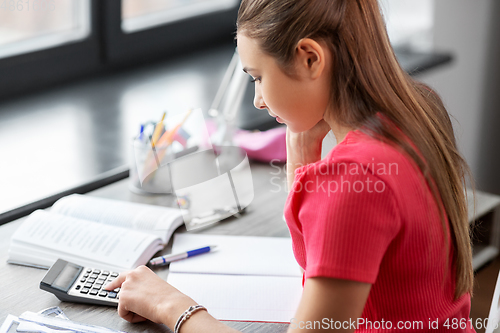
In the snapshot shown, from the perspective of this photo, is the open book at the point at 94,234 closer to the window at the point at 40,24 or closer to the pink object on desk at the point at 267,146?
the pink object on desk at the point at 267,146

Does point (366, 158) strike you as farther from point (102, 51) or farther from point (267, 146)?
point (102, 51)

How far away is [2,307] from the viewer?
3.13ft

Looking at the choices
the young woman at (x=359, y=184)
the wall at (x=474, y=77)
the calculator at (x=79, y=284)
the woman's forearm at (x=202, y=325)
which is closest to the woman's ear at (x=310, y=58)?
the young woman at (x=359, y=184)

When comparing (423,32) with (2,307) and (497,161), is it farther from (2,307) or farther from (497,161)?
(2,307)

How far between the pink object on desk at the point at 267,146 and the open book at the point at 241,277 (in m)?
0.35

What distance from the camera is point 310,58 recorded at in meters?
0.80

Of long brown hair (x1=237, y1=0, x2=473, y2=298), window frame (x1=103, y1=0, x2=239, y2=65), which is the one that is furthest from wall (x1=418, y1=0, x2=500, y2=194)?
long brown hair (x1=237, y1=0, x2=473, y2=298)

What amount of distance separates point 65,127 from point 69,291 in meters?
0.82

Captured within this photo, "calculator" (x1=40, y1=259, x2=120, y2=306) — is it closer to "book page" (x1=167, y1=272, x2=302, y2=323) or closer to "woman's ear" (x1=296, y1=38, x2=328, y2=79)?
"book page" (x1=167, y1=272, x2=302, y2=323)

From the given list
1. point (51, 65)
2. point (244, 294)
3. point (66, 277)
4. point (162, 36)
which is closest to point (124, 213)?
point (66, 277)

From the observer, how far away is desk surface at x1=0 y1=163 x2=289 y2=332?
0.93m

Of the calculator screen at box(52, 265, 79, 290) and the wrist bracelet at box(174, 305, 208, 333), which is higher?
the wrist bracelet at box(174, 305, 208, 333)

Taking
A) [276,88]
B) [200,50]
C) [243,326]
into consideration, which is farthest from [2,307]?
[200,50]

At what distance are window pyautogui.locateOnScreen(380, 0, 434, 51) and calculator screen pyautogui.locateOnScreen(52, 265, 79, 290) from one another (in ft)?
6.31
